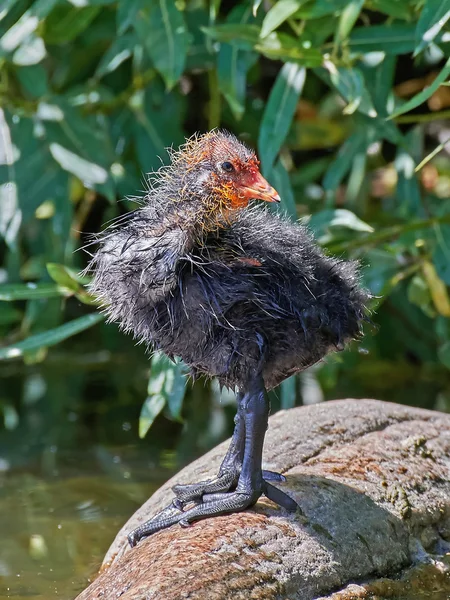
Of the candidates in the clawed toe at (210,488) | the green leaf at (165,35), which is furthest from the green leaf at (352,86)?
the clawed toe at (210,488)

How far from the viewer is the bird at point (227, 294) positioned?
3104 mm

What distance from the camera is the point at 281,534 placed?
10.3 ft

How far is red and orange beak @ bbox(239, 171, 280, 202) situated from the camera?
10.3 ft

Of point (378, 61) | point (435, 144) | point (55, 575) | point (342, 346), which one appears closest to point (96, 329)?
point (435, 144)

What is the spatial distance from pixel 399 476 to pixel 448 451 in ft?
1.20

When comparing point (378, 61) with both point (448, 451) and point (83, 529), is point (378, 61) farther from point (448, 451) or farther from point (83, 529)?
point (83, 529)

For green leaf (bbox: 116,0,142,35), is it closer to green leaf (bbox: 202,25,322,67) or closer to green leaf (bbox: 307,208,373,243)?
green leaf (bbox: 202,25,322,67)

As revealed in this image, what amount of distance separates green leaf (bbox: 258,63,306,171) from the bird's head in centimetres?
150

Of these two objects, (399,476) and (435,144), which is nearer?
(399,476)

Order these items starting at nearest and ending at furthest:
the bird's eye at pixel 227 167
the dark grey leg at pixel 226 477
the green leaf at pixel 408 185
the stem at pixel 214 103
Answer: the bird's eye at pixel 227 167 < the dark grey leg at pixel 226 477 < the green leaf at pixel 408 185 < the stem at pixel 214 103

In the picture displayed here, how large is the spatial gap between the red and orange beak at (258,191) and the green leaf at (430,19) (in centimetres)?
119

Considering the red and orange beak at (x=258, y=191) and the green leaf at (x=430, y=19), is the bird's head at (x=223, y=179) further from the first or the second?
the green leaf at (x=430, y=19)

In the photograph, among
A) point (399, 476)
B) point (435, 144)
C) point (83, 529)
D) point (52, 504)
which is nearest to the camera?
point (399, 476)

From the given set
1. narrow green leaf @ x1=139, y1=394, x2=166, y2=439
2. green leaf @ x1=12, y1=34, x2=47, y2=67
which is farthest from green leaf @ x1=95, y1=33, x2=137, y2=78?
narrow green leaf @ x1=139, y1=394, x2=166, y2=439
